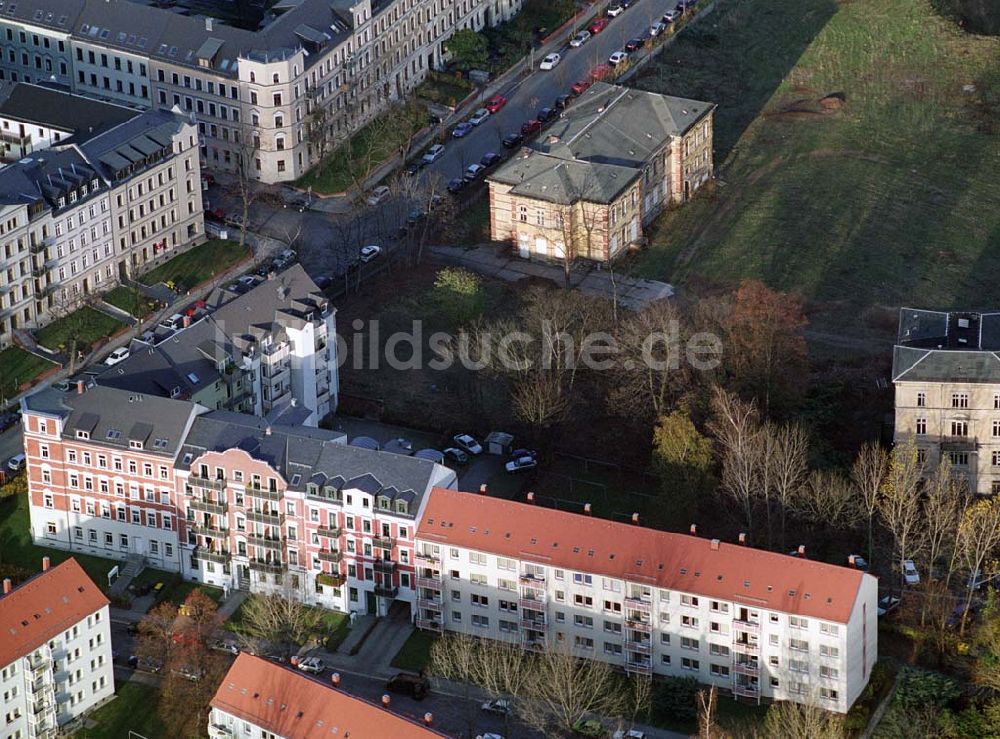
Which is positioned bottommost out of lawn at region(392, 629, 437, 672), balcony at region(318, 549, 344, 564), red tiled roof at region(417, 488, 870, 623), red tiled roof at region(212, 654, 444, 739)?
lawn at region(392, 629, 437, 672)

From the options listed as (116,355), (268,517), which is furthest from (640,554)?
(116,355)

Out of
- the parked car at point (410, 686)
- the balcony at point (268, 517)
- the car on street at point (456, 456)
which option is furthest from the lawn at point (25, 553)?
the car on street at point (456, 456)

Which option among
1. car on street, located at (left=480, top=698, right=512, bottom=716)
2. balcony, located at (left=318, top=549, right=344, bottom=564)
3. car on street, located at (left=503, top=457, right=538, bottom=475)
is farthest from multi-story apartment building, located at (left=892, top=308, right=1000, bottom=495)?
balcony, located at (left=318, top=549, right=344, bottom=564)

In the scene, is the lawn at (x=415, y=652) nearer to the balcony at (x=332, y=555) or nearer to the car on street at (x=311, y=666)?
the car on street at (x=311, y=666)

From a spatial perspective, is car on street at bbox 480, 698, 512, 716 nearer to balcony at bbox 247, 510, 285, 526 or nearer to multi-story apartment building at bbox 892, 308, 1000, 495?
balcony at bbox 247, 510, 285, 526

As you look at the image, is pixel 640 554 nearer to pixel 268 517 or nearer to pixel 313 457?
pixel 313 457

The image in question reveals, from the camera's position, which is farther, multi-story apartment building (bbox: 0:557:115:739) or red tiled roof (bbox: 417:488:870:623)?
red tiled roof (bbox: 417:488:870:623)

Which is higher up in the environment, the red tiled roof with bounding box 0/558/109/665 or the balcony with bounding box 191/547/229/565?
the red tiled roof with bounding box 0/558/109/665
